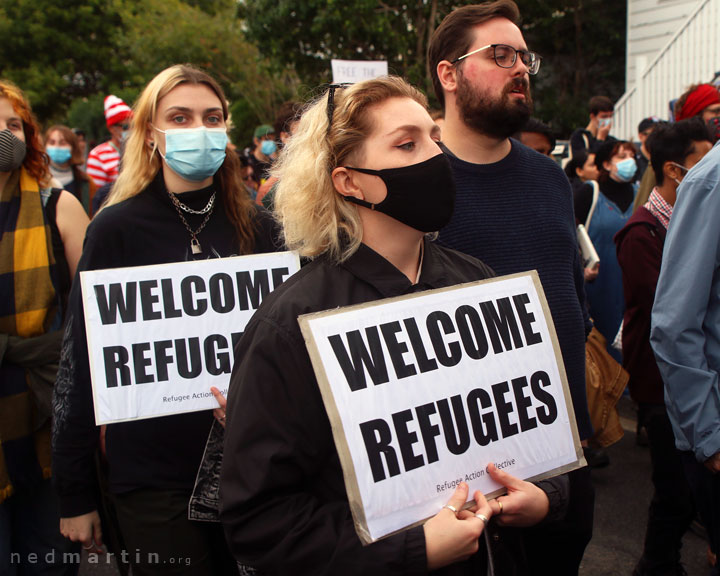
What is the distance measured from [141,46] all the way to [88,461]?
86.5 ft

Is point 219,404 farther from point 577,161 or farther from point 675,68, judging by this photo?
point 675,68

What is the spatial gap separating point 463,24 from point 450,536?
1.77 metres

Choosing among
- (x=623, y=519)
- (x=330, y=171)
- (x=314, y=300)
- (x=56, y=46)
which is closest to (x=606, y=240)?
(x=623, y=519)

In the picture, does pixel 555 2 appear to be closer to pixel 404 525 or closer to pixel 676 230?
pixel 676 230

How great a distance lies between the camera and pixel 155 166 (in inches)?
98.6

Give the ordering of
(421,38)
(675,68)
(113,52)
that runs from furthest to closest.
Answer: (113,52) → (421,38) → (675,68)

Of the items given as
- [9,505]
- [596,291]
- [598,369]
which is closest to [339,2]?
[596,291]

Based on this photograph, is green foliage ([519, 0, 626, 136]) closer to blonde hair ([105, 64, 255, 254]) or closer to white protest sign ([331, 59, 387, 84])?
white protest sign ([331, 59, 387, 84])

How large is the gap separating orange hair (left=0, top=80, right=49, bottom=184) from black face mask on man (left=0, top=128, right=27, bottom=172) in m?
0.13

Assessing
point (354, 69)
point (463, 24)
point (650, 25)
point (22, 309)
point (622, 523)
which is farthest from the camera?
point (650, 25)

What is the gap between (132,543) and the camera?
219 centimetres

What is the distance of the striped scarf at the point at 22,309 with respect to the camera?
2592 millimetres

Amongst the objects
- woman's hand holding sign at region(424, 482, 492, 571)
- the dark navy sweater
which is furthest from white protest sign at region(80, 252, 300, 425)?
woman's hand holding sign at region(424, 482, 492, 571)

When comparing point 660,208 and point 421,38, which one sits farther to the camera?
point 421,38
